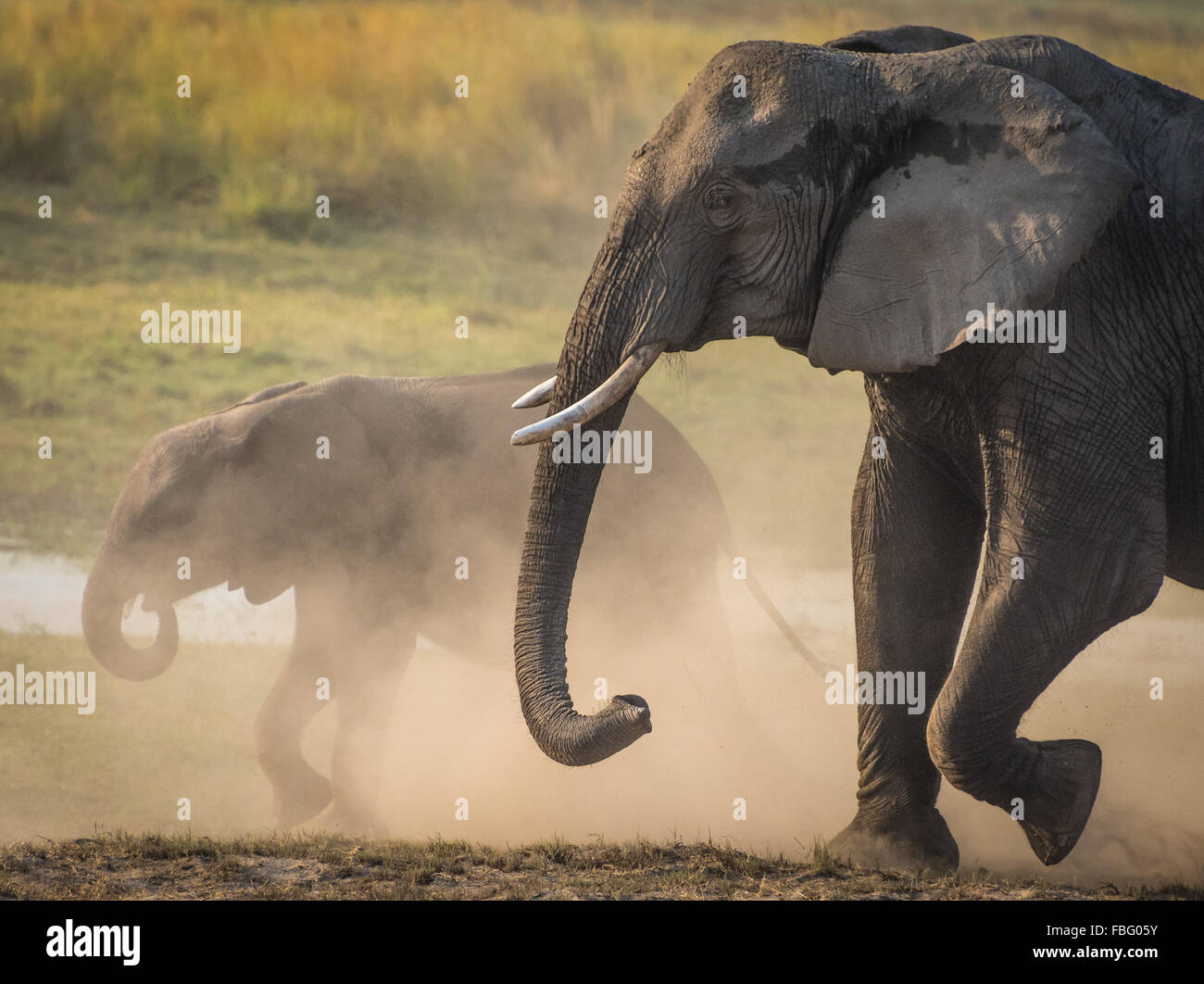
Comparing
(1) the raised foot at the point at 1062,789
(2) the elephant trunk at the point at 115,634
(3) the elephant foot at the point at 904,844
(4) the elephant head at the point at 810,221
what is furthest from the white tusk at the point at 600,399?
(2) the elephant trunk at the point at 115,634

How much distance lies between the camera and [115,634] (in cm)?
888

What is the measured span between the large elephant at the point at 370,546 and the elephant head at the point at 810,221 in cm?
420

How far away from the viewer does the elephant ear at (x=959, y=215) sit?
493cm

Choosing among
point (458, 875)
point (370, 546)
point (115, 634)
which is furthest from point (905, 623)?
point (115, 634)

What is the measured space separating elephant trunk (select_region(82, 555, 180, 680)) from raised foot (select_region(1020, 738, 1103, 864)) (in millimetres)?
4981

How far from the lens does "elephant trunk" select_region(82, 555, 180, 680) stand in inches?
348

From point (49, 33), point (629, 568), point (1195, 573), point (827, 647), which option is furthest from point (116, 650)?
point (49, 33)

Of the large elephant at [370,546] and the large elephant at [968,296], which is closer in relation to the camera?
the large elephant at [968,296]

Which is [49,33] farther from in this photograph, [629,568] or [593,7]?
[629,568]

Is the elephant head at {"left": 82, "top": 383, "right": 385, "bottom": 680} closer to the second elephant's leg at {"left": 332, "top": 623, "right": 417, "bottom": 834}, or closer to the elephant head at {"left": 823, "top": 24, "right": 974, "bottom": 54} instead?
the second elephant's leg at {"left": 332, "top": 623, "right": 417, "bottom": 834}

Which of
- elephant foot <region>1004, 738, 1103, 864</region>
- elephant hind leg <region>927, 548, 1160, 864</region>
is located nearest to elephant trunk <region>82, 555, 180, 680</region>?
elephant hind leg <region>927, 548, 1160, 864</region>

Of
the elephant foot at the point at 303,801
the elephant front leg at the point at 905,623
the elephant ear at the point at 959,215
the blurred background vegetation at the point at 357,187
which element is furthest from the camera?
the blurred background vegetation at the point at 357,187

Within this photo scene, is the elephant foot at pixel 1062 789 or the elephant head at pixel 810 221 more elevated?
the elephant head at pixel 810 221

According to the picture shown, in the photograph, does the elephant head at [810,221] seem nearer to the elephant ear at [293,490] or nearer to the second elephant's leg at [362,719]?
the second elephant's leg at [362,719]
